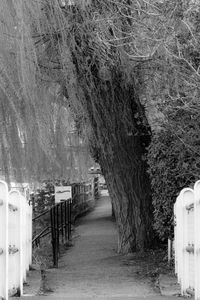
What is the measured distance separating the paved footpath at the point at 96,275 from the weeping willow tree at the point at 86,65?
6.11 feet

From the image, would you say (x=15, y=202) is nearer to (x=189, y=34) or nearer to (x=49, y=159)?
(x=49, y=159)

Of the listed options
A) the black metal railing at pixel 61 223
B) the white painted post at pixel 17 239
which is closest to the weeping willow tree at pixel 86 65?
the white painted post at pixel 17 239

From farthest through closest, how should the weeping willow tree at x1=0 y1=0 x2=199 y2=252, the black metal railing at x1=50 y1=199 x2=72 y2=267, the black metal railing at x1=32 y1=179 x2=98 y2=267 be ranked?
the black metal railing at x1=50 y1=199 x2=72 y2=267 → the black metal railing at x1=32 y1=179 x2=98 y2=267 → the weeping willow tree at x1=0 y1=0 x2=199 y2=252

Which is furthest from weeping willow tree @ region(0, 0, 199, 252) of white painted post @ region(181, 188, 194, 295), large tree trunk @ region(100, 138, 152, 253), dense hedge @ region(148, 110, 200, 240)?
white painted post @ region(181, 188, 194, 295)

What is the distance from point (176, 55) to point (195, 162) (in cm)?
164

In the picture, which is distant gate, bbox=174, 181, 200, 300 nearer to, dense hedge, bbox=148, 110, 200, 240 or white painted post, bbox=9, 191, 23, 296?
dense hedge, bbox=148, 110, 200, 240

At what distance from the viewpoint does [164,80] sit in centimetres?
908

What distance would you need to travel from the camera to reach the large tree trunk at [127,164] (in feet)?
36.8

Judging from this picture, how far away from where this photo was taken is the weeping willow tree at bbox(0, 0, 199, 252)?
7598 mm

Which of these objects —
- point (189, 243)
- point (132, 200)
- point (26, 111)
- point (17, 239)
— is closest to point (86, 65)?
point (26, 111)

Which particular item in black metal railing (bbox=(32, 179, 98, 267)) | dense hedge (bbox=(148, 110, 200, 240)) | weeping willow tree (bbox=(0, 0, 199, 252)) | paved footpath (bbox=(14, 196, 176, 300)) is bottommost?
paved footpath (bbox=(14, 196, 176, 300))

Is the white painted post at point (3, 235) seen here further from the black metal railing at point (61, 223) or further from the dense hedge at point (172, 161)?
the black metal railing at point (61, 223)

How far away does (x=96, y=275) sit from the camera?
31.9 feet

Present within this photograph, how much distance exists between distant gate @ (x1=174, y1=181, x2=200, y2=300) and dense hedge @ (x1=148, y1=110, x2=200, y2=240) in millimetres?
1468
